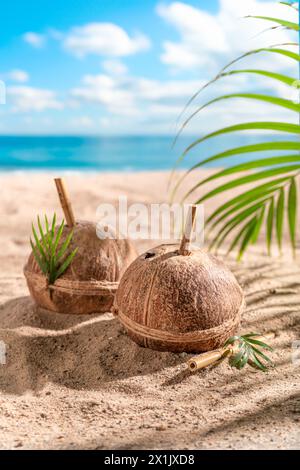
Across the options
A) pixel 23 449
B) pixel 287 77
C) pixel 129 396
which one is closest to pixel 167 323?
pixel 129 396

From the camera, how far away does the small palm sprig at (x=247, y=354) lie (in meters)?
1.72

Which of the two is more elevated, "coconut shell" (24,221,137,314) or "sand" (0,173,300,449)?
"coconut shell" (24,221,137,314)

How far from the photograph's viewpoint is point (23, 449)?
1290 mm

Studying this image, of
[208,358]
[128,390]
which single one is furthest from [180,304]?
[128,390]

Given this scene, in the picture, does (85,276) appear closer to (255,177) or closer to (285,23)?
(255,177)

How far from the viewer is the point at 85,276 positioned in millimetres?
2027

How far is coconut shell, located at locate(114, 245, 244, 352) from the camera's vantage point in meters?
1.68

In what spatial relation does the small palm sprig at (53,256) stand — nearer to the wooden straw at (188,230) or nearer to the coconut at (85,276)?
the coconut at (85,276)

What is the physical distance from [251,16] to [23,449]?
1.24m

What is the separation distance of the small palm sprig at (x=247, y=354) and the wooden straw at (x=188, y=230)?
356 millimetres

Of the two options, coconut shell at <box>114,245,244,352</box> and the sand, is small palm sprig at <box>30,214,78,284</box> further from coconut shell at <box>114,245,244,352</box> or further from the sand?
coconut shell at <box>114,245,244,352</box>

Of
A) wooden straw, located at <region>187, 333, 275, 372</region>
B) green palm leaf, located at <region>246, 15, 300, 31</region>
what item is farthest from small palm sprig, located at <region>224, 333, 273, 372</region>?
green palm leaf, located at <region>246, 15, 300, 31</region>

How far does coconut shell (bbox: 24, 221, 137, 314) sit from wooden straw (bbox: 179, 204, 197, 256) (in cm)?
39
